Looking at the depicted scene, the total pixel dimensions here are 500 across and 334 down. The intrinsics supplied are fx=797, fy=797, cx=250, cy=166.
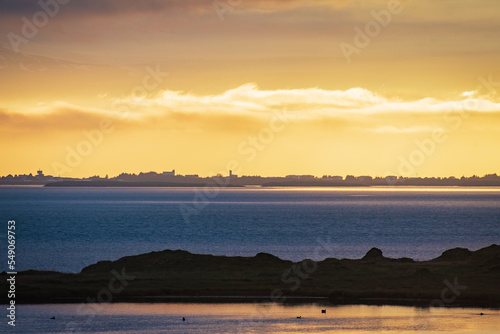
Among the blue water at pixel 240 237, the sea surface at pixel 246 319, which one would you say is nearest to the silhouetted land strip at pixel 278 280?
the sea surface at pixel 246 319

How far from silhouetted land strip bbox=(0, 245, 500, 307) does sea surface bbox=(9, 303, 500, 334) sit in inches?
133

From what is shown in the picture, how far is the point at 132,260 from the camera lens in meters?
74.9

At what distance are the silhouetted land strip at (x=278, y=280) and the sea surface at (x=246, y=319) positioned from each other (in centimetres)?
338

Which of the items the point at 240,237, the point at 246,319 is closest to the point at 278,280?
the point at 246,319

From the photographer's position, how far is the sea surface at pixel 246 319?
48.4 m

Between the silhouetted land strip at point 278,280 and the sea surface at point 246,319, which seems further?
the silhouetted land strip at point 278,280

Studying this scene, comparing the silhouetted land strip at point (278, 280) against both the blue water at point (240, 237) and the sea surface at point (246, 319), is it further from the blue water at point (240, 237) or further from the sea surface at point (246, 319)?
the blue water at point (240, 237)

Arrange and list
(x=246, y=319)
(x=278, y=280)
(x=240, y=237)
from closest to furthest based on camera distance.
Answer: (x=246, y=319) → (x=278, y=280) → (x=240, y=237)

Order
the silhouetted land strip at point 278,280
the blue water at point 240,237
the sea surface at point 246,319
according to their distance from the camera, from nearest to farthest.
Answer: the sea surface at point 246,319 → the silhouetted land strip at point 278,280 → the blue water at point 240,237

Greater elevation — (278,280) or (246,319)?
(278,280)

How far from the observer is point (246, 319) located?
52062mm

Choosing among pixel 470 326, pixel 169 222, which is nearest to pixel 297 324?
pixel 470 326

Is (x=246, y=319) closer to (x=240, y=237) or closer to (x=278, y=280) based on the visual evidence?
(x=278, y=280)

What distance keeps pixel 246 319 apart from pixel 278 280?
1511cm
